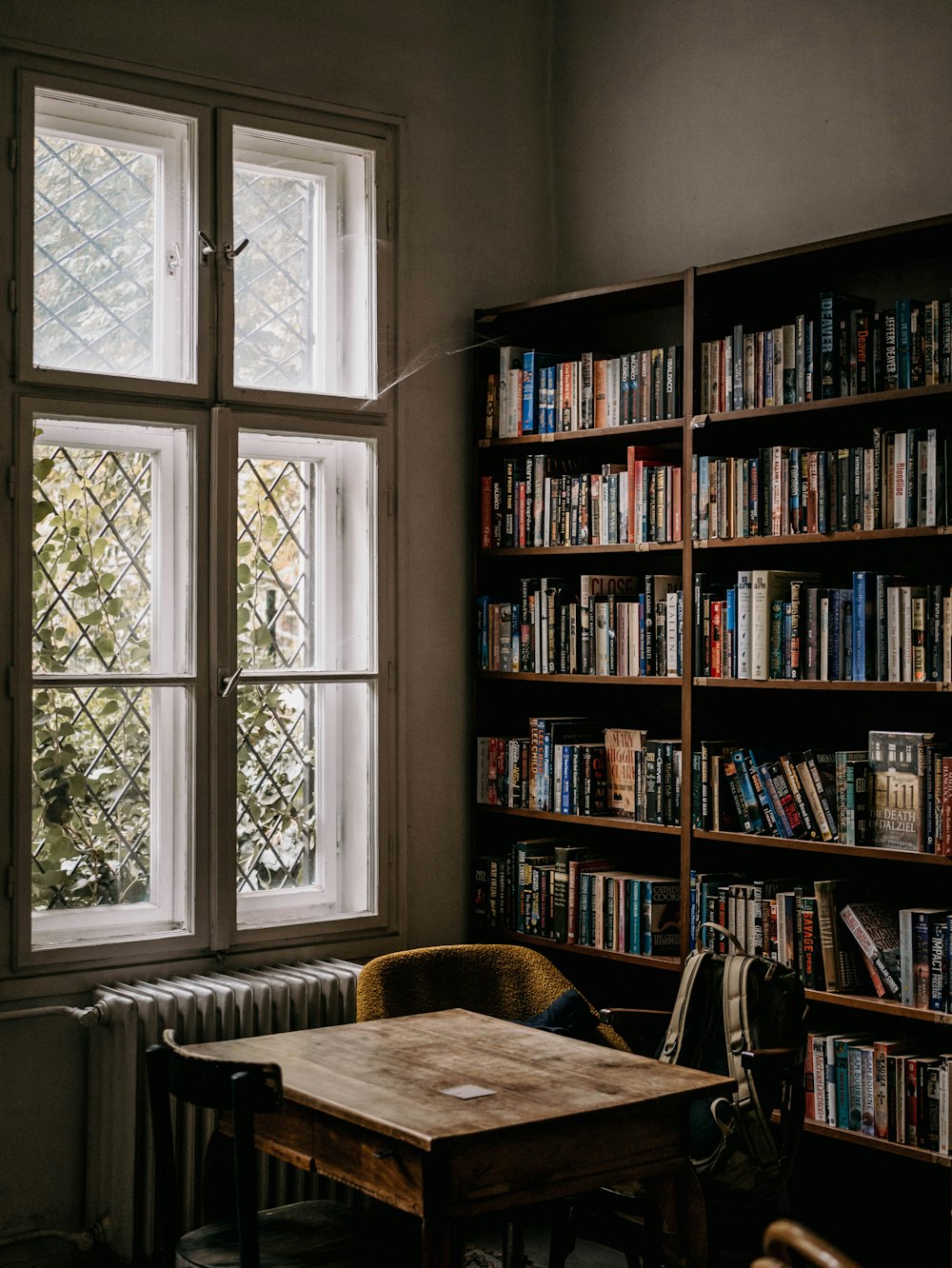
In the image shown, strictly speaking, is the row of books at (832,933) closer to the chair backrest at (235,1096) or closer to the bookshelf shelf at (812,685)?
the bookshelf shelf at (812,685)

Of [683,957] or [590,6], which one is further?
[590,6]

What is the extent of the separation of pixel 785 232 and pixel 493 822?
6.35ft

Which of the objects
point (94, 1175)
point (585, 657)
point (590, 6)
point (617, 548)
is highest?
point (590, 6)

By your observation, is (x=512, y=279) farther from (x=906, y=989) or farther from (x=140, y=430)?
(x=906, y=989)

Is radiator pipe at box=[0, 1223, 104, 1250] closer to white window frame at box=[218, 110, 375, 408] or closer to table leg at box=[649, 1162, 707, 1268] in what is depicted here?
table leg at box=[649, 1162, 707, 1268]

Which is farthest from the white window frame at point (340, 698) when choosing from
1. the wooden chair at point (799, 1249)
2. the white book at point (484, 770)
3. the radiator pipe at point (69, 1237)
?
the wooden chair at point (799, 1249)

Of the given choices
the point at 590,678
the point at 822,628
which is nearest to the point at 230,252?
the point at 590,678

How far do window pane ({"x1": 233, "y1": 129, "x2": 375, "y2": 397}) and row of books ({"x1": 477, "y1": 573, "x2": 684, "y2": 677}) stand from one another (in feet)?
2.59

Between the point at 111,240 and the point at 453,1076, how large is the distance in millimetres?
2421

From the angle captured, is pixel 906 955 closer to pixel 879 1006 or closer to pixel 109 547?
pixel 879 1006

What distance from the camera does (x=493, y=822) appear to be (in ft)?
15.4

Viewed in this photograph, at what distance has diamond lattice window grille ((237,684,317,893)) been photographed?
14.1 feet

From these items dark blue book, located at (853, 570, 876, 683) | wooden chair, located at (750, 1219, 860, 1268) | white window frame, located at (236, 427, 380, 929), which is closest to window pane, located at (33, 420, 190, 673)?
white window frame, located at (236, 427, 380, 929)

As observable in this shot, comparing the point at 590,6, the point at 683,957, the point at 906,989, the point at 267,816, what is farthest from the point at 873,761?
the point at 590,6
